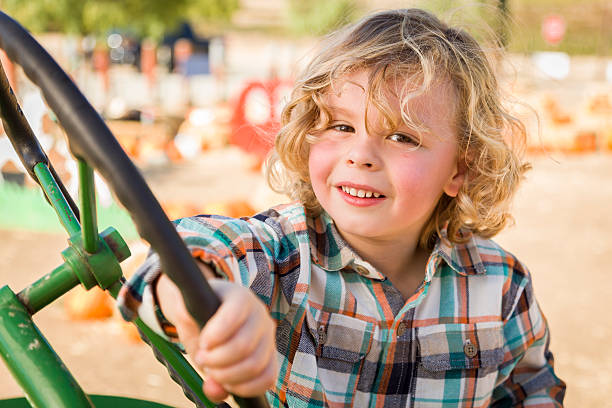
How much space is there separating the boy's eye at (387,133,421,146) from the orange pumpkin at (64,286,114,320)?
254cm

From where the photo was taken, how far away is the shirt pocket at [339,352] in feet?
4.58

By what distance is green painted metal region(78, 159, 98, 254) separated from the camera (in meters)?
0.77

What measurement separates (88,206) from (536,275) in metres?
3.94

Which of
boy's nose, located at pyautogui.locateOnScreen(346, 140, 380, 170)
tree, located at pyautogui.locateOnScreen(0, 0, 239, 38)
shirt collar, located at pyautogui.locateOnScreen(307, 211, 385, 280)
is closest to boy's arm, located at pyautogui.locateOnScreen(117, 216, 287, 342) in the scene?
shirt collar, located at pyautogui.locateOnScreen(307, 211, 385, 280)

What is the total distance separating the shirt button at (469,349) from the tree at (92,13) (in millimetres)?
6656

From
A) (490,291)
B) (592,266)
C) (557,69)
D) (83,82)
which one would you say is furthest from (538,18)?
(490,291)

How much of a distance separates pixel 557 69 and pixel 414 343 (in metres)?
20.0

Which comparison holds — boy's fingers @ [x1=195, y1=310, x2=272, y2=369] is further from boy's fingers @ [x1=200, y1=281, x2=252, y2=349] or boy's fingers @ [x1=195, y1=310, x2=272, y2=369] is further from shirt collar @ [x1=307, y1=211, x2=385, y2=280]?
shirt collar @ [x1=307, y1=211, x2=385, y2=280]

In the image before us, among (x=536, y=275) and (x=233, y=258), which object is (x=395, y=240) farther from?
(x=536, y=275)

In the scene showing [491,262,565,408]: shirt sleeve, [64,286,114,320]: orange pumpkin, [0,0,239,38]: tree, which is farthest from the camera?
[0,0,239,38]: tree

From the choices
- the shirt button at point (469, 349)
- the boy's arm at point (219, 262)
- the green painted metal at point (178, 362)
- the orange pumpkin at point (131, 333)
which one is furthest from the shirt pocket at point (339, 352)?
the orange pumpkin at point (131, 333)

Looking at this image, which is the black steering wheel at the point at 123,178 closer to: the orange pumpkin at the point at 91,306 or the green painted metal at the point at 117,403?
the green painted metal at the point at 117,403

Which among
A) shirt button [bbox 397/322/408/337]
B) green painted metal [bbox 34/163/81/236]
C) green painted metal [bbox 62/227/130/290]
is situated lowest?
shirt button [bbox 397/322/408/337]

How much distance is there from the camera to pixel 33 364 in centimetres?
84
